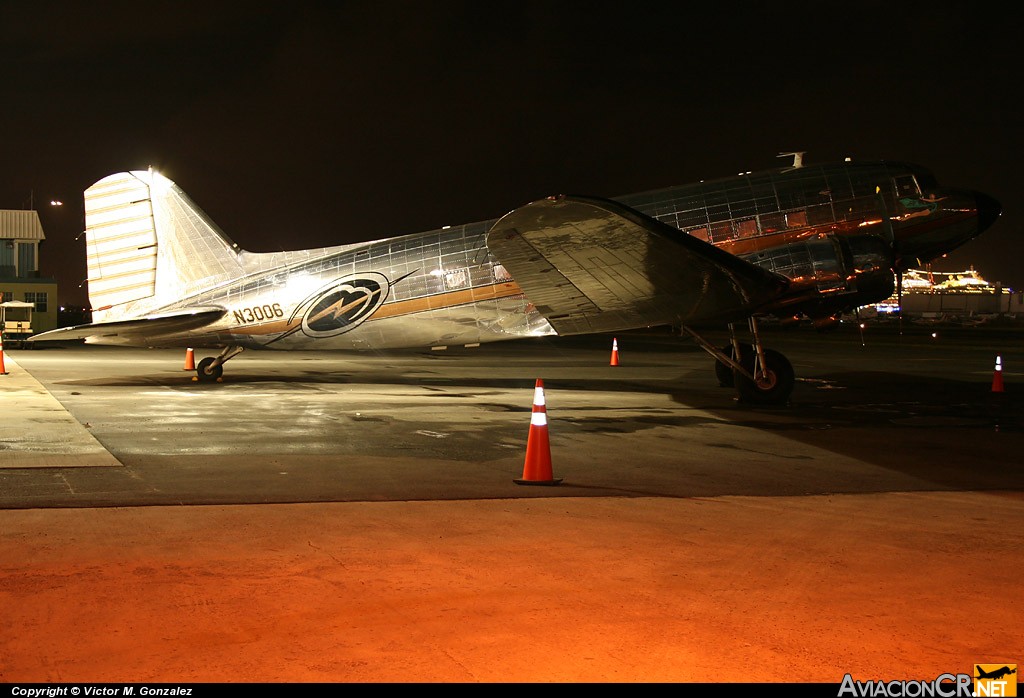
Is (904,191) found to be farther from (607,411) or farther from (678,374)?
(678,374)

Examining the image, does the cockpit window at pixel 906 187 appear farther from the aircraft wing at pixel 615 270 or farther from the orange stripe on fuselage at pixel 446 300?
the orange stripe on fuselage at pixel 446 300

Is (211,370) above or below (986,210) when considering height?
below

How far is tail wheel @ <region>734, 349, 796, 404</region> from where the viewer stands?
14.5m

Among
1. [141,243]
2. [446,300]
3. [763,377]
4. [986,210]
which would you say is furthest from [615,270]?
[141,243]

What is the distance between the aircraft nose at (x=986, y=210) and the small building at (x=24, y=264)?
58.0 meters

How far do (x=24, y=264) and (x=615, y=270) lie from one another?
205 ft

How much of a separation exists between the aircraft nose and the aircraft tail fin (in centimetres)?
1351

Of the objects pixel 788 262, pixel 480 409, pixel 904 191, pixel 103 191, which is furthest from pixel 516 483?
pixel 103 191

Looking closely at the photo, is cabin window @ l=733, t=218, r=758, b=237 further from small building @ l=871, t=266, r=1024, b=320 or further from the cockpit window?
small building @ l=871, t=266, r=1024, b=320

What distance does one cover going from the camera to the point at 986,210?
1502cm

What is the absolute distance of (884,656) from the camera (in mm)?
4086

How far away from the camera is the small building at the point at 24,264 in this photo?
60.2m

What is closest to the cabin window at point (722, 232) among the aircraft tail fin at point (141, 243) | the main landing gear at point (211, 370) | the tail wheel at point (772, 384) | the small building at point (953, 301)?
the tail wheel at point (772, 384)

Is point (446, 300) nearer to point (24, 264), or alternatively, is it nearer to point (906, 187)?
point (906, 187)
